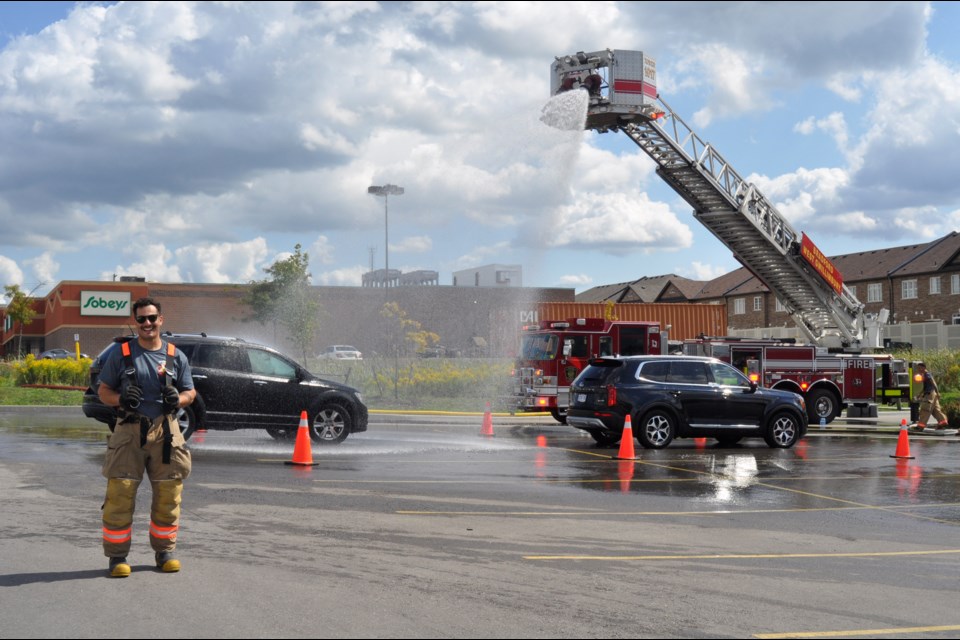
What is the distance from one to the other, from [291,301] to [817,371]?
99.4 ft

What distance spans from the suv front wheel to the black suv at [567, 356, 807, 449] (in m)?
4.19

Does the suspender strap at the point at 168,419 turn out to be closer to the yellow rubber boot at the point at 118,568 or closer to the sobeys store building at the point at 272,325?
the yellow rubber boot at the point at 118,568

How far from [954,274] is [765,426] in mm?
48257

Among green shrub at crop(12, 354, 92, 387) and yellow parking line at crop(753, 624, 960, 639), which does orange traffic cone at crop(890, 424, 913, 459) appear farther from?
green shrub at crop(12, 354, 92, 387)

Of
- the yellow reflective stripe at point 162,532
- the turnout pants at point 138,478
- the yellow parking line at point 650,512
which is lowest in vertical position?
the yellow parking line at point 650,512

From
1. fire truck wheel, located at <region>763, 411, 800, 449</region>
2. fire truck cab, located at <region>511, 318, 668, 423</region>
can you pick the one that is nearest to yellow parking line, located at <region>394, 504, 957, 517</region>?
fire truck wheel, located at <region>763, 411, 800, 449</region>

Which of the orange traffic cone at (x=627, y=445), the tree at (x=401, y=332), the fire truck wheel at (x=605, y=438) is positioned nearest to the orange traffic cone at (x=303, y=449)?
the orange traffic cone at (x=627, y=445)

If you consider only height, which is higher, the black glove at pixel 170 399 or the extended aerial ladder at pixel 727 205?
the extended aerial ladder at pixel 727 205

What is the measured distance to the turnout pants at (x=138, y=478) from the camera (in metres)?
6.66

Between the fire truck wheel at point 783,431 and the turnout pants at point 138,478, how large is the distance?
1355 centimetres

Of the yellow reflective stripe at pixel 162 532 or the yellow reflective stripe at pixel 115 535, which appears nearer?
the yellow reflective stripe at pixel 115 535

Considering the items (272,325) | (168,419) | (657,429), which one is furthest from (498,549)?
(272,325)

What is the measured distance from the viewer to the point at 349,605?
6059mm

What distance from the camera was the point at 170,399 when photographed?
267 inches
